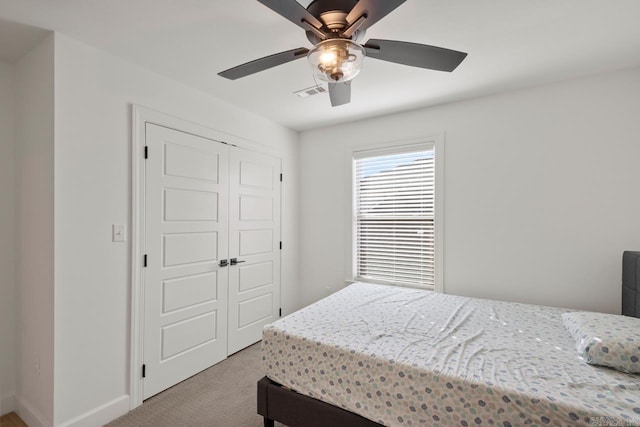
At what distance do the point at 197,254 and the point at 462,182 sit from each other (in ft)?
8.64

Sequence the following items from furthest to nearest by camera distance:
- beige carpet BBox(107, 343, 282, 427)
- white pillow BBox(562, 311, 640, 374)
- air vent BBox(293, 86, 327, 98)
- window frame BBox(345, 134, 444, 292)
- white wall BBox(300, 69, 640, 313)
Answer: window frame BBox(345, 134, 444, 292) → air vent BBox(293, 86, 327, 98) → white wall BBox(300, 69, 640, 313) → beige carpet BBox(107, 343, 282, 427) → white pillow BBox(562, 311, 640, 374)

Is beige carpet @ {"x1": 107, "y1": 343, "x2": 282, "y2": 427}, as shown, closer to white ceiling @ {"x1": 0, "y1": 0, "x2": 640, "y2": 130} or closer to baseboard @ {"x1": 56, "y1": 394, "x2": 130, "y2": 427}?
baseboard @ {"x1": 56, "y1": 394, "x2": 130, "y2": 427}

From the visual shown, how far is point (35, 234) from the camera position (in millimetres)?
1987

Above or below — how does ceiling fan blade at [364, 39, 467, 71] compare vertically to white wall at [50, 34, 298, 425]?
above

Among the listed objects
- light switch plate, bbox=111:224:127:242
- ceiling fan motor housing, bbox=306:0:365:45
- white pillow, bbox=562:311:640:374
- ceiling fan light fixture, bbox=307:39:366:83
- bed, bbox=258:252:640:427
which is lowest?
bed, bbox=258:252:640:427

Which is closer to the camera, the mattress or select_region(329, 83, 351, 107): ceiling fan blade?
the mattress

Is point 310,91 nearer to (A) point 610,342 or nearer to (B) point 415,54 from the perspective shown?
(B) point 415,54

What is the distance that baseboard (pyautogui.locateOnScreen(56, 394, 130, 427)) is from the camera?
190 cm

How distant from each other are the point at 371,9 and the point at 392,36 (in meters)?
0.79

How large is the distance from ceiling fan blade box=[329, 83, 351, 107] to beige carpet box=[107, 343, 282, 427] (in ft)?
7.50

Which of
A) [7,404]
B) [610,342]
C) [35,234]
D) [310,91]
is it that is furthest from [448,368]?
[7,404]

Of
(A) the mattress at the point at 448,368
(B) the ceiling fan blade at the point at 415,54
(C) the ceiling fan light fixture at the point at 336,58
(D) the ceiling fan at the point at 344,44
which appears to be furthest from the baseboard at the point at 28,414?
(B) the ceiling fan blade at the point at 415,54

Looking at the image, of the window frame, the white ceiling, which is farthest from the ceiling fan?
A: the window frame

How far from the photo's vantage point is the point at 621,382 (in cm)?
133
